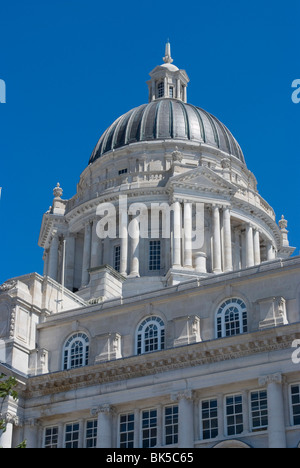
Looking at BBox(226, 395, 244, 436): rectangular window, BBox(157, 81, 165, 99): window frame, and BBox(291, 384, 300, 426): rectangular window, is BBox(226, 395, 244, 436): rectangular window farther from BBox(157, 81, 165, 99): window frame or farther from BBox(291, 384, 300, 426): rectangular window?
BBox(157, 81, 165, 99): window frame

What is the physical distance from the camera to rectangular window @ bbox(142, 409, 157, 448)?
51938 millimetres

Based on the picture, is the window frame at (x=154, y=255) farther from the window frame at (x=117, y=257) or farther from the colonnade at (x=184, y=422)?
the colonnade at (x=184, y=422)

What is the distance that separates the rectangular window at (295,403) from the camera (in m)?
49.0

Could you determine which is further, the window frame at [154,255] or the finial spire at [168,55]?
the finial spire at [168,55]

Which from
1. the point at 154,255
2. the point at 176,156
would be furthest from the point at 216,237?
the point at 176,156

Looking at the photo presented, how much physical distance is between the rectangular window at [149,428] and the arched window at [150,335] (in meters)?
3.16

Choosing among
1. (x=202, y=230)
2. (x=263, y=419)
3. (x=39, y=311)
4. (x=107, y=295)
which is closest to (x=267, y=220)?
(x=202, y=230)

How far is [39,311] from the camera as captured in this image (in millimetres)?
58719

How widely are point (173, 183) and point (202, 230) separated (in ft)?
13.3

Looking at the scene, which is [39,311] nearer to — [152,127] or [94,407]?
[94,407]

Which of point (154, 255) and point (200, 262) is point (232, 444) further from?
point (154, 255)

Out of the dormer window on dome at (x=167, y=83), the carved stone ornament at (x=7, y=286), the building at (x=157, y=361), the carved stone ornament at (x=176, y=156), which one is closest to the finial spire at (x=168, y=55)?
the dormer window on dome at (x=167, y=83)

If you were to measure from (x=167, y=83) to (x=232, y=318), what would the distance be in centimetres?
4250

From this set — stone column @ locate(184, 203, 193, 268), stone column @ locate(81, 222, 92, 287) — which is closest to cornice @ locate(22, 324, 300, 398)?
stone column @ locate(184, 203, 193, 268)
